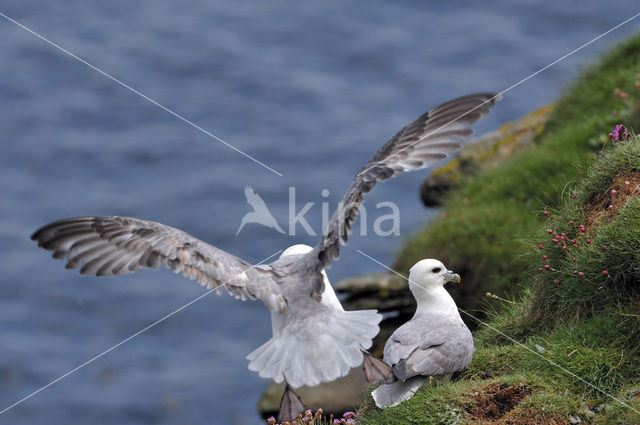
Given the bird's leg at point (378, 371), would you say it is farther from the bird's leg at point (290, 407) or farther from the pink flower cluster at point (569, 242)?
the pink flower cluster at point (569, 242)

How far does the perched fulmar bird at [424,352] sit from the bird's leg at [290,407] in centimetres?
51

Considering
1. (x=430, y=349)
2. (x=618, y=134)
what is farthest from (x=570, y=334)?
(x=618, y=134)

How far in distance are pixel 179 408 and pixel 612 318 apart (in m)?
8.17

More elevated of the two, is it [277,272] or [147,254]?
[147,254]

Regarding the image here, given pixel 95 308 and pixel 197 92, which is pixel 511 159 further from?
pixel 197 92

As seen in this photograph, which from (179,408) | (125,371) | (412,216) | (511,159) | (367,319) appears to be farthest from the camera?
(412,216)

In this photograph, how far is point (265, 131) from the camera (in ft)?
55.7

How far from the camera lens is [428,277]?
582 centimetres

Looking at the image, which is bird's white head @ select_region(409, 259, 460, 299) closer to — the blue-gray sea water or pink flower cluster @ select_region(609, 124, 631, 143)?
pink flower cluster @ select_region(609, 124, 631, 143)

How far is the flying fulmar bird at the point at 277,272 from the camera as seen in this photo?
5.74 m

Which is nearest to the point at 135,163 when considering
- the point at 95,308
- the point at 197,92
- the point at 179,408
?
the point at 197,92

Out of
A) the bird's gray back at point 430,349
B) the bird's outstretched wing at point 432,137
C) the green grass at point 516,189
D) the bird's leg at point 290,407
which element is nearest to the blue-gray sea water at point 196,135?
the green grass at point 516,189

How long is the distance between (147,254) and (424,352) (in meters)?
1.89

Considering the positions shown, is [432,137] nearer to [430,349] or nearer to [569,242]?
[569,242]
